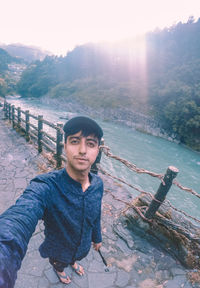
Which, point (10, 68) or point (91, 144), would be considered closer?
point (91, 144)

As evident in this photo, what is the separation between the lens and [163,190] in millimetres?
2598

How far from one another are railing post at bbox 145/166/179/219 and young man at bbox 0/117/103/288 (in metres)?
1.48

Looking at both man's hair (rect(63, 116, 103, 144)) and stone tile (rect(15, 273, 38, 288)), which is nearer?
man's hair (rect(63, 116, 103, 144))

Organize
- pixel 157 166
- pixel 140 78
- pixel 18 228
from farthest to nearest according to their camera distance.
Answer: pixel 140 78 < pixel 157 166 < pixel 18 228

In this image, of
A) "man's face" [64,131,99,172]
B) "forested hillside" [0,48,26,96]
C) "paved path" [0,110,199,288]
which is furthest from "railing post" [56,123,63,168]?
"forested hillside" [0,48,26,96]

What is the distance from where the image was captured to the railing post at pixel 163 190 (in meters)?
2.48

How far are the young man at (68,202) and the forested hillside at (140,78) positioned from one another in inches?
869

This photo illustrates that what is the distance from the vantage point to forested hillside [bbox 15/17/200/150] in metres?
24.1

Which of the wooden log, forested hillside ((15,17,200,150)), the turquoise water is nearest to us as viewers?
the wooden log

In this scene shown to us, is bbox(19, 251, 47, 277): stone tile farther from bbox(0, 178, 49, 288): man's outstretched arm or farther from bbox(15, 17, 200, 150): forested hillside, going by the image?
bbox(15, 17, 200, 150): forested hillside

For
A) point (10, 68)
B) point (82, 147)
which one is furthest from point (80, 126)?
point (10, 68)

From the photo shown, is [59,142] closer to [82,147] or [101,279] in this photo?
[101,279]

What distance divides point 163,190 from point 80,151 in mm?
2002

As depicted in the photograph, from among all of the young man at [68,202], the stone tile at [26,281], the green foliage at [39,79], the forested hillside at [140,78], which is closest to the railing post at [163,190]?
the young man at [68,202]
